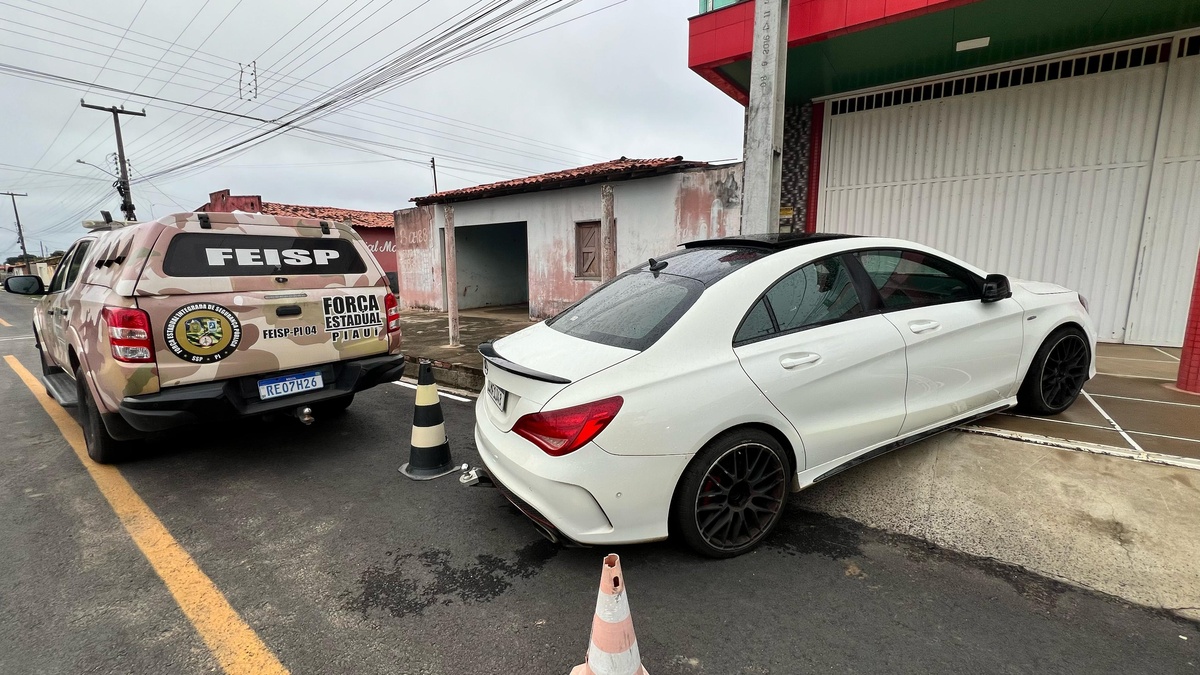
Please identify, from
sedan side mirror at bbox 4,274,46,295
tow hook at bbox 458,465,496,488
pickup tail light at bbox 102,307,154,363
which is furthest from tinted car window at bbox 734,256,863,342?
sedan side mirror at bbox 4,274,46,295

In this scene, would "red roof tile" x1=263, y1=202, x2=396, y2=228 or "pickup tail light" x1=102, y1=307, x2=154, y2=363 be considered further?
"red roof tile" x1=263, y1=202, x2=396, y2=228

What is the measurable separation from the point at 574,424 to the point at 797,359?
1181 millimetres

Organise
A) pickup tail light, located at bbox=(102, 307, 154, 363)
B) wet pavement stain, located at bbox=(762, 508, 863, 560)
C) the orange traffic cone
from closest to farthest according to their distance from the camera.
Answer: the orange traffic cone
wet pavement stain, located at bbox=(762, 508, 863, 560)
pickup tail light, located at bbox=(102, 307, 154, 363)

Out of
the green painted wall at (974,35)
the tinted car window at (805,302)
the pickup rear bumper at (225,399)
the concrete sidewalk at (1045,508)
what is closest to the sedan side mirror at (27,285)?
the pickup rear bumper at (225,399)

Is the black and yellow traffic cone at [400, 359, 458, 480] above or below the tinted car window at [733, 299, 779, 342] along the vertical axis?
below

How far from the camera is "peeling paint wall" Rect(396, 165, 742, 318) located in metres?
8.60

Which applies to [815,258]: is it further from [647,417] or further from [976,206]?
[976,206]

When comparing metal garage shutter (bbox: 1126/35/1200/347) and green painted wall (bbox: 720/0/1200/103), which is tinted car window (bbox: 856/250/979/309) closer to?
green painted wall (bbox: 720/0/1200/103)

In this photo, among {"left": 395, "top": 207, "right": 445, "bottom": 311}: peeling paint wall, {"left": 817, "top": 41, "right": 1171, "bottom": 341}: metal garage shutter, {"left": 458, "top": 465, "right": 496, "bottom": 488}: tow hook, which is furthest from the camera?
{"left": 395, "top": 207, "right": 445, "bottom": 311}: peeling paint wall

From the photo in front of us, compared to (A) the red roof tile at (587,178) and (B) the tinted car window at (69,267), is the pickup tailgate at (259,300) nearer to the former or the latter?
(B) the tinted car window at (69,267)

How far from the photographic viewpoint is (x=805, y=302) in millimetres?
2932

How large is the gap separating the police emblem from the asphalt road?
94 centimetres

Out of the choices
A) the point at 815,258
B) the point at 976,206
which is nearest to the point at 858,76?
the point at 976,206

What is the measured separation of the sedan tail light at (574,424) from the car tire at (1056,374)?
10.4ft
